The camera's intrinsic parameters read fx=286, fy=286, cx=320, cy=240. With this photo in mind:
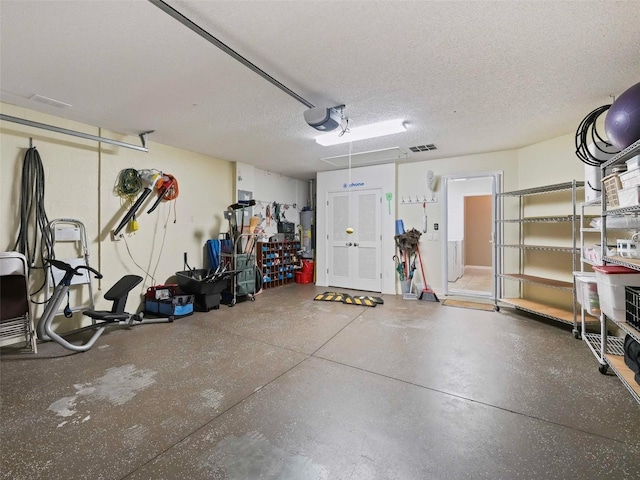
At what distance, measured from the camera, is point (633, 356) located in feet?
7.22

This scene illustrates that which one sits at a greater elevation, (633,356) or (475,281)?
(633,356)

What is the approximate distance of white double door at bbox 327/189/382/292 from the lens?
5.99m

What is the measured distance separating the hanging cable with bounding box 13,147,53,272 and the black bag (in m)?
5.72

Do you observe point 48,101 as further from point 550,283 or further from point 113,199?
point 550,283

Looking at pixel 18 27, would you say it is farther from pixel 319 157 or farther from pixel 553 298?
pixel 553 298

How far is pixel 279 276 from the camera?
6.74m

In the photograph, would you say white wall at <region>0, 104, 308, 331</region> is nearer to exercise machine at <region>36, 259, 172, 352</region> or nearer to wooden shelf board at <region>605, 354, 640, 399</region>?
exercise machine at <region>36, 259, 172, 352</region>

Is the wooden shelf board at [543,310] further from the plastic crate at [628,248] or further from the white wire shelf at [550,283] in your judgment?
the plastic crate at [628,248]

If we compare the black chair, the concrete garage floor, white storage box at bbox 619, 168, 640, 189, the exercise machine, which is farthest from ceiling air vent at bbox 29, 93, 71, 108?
white storage box at bbox 619, 168, 640, 189

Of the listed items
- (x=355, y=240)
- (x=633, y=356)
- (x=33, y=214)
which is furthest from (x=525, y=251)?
(x=33, y=214)

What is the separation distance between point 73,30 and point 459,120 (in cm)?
380

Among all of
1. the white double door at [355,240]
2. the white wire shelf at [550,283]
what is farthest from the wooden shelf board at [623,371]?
the white double door at [355,240]

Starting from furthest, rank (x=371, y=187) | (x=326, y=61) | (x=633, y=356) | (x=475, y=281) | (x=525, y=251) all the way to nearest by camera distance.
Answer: (x=475, y=281) < (x=371, y=187) < (x=525, y=251) < (x=326, y=61) < (x=633, y=356)

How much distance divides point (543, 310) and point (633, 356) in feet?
6.06
